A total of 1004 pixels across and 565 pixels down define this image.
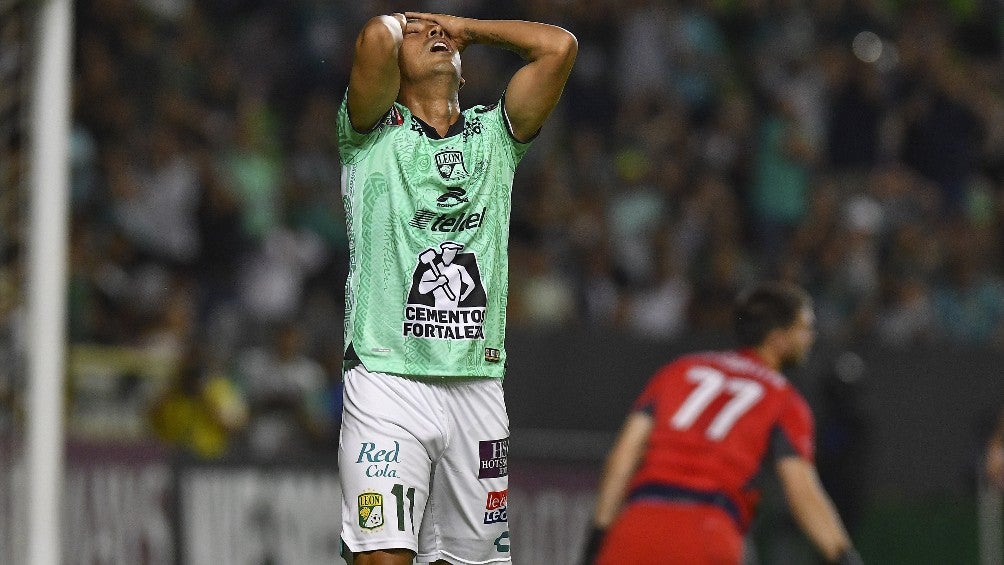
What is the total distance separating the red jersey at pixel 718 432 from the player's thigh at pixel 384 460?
1510mm

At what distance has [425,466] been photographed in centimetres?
534

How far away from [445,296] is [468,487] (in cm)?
62

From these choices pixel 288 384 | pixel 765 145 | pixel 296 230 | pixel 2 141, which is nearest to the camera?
pixel 2 141

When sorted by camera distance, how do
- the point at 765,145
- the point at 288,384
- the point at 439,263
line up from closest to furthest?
1. the point at 439,263
2. the point at 288,384
3. the point at 765,145

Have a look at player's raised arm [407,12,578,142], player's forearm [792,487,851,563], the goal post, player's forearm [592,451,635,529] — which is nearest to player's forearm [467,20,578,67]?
player's raised arm [407,12,578,142]

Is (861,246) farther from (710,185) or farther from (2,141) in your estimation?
(2,141)

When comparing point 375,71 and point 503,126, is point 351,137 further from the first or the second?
point 503,126

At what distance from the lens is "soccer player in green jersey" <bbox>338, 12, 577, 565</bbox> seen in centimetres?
524

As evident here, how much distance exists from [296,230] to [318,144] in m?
0.90

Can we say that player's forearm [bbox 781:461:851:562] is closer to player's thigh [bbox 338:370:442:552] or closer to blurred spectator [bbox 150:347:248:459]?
player's thigh [bbox 338:370:442:552]

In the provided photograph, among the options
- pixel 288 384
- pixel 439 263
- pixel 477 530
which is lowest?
pixel 288 384

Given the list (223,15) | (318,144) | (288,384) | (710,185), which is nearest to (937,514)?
(710,185)

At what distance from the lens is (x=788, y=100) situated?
14.8 metres

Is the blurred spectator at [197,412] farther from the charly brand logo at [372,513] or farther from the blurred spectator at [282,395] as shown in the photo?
the charly brand logo at [372,513]
